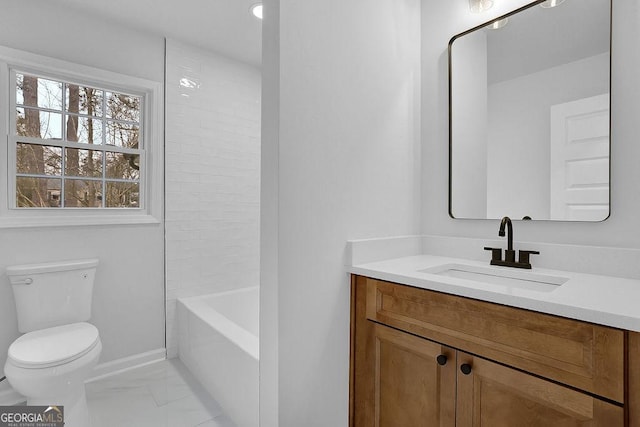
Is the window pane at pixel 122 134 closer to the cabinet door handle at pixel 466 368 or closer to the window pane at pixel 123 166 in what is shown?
the window pane at pixel 123 166

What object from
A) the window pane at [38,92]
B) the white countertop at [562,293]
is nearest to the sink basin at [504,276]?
the white countertop at [562,293]

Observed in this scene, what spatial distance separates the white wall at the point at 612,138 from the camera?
118cm

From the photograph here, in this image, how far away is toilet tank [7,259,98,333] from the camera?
1848 mm

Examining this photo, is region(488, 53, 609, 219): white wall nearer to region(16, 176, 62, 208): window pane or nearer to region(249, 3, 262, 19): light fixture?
region(249, 3, 262, 19): light fixture

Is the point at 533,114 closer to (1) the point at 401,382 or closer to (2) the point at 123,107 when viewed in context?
(1) the point at 401,382

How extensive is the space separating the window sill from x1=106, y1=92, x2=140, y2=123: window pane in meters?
0.74

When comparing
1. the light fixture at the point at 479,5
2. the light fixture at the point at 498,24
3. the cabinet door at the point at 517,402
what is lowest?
the cabinet door at the point at 517,402

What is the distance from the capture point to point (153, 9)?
2.12 meters

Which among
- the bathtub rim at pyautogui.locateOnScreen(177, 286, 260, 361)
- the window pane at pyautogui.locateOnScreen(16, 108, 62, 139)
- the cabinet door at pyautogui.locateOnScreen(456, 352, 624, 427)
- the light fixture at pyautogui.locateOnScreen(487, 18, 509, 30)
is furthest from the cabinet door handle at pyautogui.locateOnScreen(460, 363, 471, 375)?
the window pane at pyautogui.locateOnScreen(16, 108, 62, 139)

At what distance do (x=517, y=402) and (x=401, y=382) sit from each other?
0.41m

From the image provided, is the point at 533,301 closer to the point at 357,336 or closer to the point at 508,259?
the point at 508,259

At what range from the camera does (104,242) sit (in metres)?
2.21

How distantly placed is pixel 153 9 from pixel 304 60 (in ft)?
5.01

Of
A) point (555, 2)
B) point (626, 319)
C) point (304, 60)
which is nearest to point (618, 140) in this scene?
point (555, 2)
